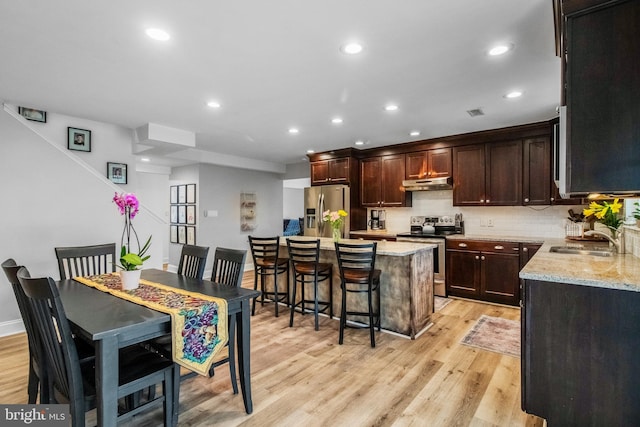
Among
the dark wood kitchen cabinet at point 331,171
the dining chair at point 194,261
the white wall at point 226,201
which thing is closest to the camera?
the dining chair at point 194,261

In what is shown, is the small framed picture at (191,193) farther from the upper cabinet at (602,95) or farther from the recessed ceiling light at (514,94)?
the upper cabinet at (602,95)

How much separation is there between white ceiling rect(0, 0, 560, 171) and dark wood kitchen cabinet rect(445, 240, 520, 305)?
169 cm

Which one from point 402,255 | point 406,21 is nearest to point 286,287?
point 402,255

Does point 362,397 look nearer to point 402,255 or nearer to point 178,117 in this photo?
point 402,255

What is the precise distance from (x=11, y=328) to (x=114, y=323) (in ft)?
10.3

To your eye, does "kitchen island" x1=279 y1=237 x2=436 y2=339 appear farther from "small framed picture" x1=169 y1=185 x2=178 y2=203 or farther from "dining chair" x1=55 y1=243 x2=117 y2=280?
"small framed picture" x1=169 y1=185 x2=178 y2=203

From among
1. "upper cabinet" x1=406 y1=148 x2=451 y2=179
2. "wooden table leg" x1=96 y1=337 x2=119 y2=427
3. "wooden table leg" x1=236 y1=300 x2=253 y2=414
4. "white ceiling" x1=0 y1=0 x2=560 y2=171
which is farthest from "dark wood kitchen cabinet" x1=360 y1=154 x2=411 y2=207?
"wooden table leg" x1=96 y1=337 x2=119 y2=427

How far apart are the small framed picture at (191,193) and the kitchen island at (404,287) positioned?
12.8ft

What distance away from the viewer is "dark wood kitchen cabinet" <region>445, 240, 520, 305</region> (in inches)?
173

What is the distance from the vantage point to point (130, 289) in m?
2.24

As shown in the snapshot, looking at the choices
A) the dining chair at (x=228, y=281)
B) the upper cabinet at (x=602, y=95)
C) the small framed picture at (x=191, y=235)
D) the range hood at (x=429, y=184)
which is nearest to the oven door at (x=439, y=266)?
the range hood at (x=429, y=184)

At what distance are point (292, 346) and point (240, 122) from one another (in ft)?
9.26

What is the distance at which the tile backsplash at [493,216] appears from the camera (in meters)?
4.68

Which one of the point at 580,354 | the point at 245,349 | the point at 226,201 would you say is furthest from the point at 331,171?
the point at 580,354
